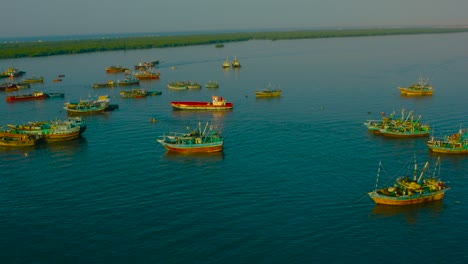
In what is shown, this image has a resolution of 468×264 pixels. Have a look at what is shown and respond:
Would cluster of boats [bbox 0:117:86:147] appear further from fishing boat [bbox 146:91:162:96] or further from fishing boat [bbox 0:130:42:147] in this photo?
fishing boat [bbox 146:91:162:96]

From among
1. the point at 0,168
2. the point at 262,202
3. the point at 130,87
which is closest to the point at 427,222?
the point at 262,202

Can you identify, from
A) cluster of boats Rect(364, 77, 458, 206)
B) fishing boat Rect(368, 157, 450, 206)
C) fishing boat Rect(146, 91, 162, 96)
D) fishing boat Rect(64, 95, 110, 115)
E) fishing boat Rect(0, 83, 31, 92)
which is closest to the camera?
fishing boat Rect(368, 157, 450, 206)

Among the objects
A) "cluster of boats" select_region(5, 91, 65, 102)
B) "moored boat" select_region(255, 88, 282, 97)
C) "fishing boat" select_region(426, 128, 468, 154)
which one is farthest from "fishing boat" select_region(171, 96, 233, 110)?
"fishing boat" select_region(426, 128, 468, 154)

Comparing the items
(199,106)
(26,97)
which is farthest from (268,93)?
(26,97)

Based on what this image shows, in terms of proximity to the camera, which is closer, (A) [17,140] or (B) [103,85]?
(A) [17,140]

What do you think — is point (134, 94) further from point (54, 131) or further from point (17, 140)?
point (17, 140)

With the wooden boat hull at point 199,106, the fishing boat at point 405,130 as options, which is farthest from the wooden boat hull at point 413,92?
the wooden boat hull at point 199,106
